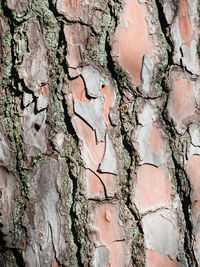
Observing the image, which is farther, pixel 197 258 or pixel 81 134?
pixel 197 258

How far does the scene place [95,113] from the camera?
1121mm

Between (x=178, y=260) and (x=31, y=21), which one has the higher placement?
(x=31, y=21)

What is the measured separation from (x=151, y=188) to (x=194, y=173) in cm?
14

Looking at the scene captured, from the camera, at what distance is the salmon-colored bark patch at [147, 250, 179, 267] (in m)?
1.19

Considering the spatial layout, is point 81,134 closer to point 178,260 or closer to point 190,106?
point 190,106

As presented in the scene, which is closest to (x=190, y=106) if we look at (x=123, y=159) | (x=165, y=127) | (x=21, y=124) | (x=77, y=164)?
(x=165, y=127)

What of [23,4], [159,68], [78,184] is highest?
[23,4]

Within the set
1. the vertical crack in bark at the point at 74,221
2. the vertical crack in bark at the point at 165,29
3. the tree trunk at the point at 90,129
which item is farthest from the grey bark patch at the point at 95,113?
the vertical crack in bark at the point at 165,29

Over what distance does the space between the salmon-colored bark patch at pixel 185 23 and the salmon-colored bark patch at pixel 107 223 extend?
1.65 feet

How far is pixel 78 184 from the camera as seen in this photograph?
1117mm

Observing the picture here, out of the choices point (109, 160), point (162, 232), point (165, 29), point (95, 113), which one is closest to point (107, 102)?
point (95, 113)

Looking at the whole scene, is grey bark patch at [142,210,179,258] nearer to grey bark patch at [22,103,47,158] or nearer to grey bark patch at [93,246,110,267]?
grey bark patch at [93,246,110,267]

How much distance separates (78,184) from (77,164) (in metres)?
0.05

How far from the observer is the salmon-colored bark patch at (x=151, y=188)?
1.17 meters
